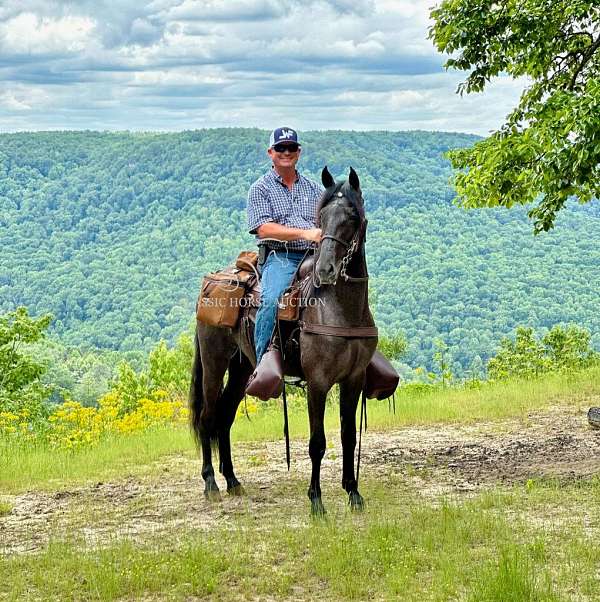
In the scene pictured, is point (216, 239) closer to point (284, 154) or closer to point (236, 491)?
point (236, 491)

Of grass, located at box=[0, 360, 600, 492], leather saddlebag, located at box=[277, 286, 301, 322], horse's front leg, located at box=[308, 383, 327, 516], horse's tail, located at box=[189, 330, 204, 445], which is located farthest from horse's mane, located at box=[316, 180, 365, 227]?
grass, located at box=[0, 360, 600, 492]

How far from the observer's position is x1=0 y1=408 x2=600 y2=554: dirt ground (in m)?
7.50

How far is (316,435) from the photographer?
738cm

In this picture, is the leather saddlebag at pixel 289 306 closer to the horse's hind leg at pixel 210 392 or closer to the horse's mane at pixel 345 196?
the horse's mane at pixel 345 196

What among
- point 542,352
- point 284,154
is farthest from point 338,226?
point 542,352

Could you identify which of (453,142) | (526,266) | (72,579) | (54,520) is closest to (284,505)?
(54,520)

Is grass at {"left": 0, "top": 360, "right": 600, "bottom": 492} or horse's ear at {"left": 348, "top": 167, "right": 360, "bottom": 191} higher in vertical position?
horse's ear at {"left": 348, "top": 167, "right": 360, "bottom": 191}

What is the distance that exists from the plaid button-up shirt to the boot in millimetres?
1095

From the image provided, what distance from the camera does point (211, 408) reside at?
876 centimetres

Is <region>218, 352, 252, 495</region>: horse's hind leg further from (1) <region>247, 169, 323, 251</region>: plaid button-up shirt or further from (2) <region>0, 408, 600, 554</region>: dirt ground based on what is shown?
(1) <region>247, 169, 323, 251</region>: plaid button-up shirt

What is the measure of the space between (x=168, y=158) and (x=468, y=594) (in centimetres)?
11339

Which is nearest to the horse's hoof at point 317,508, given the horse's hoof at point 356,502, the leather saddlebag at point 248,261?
the horse's hoof at point 356,502

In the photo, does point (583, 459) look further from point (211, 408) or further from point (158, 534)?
point (158, 534)

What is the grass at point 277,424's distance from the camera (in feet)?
32.9
